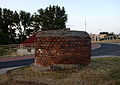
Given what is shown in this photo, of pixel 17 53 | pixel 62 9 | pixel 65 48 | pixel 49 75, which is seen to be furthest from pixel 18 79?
pixel 62 9

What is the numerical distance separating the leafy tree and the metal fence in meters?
31.3

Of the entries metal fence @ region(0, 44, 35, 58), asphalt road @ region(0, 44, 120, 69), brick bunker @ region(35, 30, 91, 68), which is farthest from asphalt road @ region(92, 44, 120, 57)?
brick bunker @ region(35, 30, 91, 68)

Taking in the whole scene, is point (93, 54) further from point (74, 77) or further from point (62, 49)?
point (74, 77)

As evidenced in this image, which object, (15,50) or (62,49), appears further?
(15,50)

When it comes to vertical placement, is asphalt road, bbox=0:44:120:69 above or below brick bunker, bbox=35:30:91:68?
below

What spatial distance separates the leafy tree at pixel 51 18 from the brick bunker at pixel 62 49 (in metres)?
52.2

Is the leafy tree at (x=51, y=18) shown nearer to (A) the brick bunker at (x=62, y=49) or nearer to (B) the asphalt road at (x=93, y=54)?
(B) the asphalt road at (x=93, y=54)

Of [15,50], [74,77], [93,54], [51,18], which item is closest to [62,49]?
[74,77]

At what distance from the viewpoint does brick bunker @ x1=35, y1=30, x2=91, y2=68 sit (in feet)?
24.8

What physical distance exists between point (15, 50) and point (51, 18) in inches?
1425

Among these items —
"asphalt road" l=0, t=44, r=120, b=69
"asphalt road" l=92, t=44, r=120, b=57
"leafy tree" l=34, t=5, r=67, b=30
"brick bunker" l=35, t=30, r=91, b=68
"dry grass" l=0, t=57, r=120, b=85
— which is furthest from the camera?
"leafy tree" l=34, t=5, r=67, b=30

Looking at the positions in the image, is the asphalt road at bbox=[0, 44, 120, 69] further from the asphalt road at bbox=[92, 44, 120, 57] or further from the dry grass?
the dry grass

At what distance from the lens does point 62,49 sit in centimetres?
755

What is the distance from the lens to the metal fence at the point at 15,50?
2698cm
